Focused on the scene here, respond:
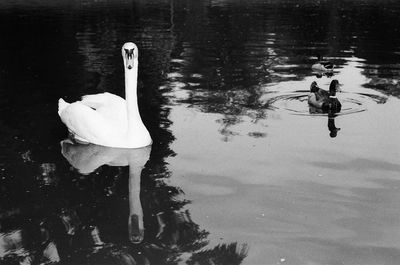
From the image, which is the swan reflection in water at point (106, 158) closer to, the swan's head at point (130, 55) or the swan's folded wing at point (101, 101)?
the swan's folded wing at point (101, 101)

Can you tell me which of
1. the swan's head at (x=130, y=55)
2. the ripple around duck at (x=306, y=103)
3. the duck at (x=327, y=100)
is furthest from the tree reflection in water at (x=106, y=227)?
the duck at (x=327, y=100)

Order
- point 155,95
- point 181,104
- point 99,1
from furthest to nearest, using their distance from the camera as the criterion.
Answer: point 99,1, point 155,95, point 181,104

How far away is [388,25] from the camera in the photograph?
27.4m

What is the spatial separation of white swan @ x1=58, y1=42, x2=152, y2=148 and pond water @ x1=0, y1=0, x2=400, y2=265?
209 millimetres

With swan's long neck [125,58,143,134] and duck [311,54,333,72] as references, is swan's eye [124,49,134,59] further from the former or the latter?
duck [311,54,333,72]

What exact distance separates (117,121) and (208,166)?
192 centimetres

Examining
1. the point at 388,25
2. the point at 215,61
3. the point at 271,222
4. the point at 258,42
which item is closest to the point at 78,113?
the point at 271,222

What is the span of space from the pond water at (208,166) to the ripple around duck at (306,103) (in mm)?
40

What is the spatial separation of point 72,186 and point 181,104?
14.9 feet

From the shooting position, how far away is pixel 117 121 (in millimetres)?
10195

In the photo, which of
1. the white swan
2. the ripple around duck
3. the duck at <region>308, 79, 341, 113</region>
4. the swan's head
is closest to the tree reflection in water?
the white swan

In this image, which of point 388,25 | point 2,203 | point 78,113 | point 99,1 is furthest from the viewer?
point 99,1

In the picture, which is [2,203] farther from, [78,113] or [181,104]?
[181,104]

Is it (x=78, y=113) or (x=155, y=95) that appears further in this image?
(x=155, y=95)
